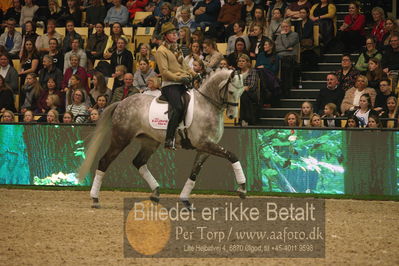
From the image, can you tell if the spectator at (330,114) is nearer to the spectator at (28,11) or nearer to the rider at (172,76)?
the rider at (172,76)

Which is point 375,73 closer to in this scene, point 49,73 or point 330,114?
point 330,114

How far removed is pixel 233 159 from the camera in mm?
12641

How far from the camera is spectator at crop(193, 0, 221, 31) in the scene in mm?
20078

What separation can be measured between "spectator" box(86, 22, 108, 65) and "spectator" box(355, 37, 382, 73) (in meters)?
6.90

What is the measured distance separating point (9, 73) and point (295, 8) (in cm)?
758

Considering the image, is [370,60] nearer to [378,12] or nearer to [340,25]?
[378,12]

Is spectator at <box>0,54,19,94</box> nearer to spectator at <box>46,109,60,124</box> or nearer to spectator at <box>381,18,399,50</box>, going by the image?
spectator at <box>46,109,60,124</box>

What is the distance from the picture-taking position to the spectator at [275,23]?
61.2ft

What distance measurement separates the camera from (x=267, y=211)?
12.9m

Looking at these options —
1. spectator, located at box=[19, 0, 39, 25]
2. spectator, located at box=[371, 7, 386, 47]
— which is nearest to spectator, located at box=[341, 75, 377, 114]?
spectator, located at box=[371, 7, 386, 47]

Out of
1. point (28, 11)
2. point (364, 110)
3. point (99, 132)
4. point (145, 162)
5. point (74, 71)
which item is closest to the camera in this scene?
point (145, 162)

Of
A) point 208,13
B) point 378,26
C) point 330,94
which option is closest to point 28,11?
point 208,13

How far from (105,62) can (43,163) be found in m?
4.01

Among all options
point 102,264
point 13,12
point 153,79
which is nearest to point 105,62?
point 153,79
